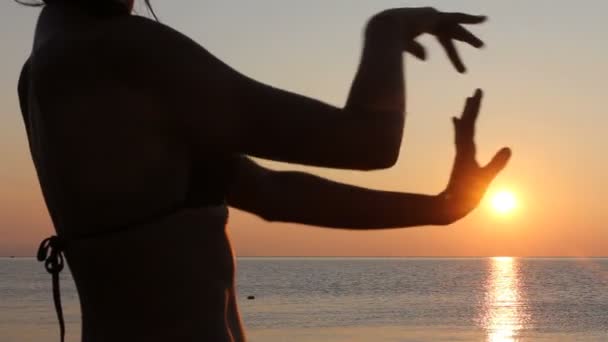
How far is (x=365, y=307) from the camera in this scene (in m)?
114

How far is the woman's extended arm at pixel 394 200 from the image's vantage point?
206 cm

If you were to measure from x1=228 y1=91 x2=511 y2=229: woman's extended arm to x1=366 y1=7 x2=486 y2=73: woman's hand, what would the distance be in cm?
15

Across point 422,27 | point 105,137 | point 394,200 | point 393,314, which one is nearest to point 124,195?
point 105,137

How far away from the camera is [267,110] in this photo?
73.6 inches

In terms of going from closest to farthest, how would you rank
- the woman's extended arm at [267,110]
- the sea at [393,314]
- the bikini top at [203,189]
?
the woman's extended arm at [267,110]
the bikini top at [203,189]
the sea at [393,314]

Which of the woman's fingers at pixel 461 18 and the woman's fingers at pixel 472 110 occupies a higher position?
the woman's fingers at pixel 461 18

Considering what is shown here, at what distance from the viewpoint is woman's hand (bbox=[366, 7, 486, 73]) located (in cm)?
202

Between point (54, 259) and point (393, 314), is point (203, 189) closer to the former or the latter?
point (54, 259)

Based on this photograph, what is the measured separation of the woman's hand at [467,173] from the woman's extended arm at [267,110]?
0.53 feet

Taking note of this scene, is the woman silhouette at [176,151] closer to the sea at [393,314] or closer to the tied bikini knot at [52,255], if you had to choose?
the tied bikini knot at [52,255]

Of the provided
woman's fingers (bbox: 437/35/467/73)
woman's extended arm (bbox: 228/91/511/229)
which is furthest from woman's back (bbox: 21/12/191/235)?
woman's fingers (bbox: 437/35/467/73)

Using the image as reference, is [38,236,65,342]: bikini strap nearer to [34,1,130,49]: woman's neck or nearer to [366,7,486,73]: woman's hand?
[34,1,130,49]: woman's neck

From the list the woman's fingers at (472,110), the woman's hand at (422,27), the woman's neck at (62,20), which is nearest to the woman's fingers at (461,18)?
the woman's hand at (422,27)

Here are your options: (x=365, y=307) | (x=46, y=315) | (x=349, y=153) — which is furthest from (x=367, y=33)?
(x=365, y=307)
